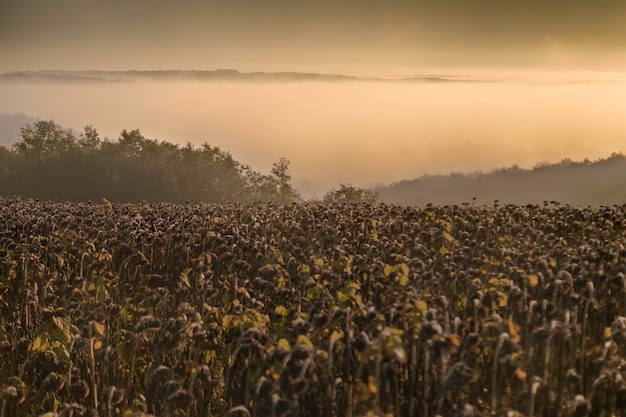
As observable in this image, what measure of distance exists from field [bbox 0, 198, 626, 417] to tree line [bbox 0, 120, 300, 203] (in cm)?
6802

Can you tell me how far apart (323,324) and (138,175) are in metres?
80.3

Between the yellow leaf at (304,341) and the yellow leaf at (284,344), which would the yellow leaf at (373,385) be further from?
the yellow leaf at (284,344)

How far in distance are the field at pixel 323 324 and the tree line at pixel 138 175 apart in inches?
2678

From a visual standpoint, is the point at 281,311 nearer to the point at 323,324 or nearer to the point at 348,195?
the point at 323,324

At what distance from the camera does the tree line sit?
Answer: 85.1 m

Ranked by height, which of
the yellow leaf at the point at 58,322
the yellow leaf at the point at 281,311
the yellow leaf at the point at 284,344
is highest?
the yellow leaf at the point at 284,344

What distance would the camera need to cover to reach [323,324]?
8016 mm

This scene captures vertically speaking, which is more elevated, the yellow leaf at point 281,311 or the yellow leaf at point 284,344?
the yellow leaf at point 284,344

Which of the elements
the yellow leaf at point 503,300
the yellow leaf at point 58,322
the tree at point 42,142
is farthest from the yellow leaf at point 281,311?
the tree at point 42,142

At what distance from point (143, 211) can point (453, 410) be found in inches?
535

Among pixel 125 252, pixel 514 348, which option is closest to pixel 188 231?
pixel 125 252

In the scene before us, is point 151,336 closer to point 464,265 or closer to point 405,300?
point 405,300

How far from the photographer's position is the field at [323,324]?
7500 millimetres

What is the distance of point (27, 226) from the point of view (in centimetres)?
1719
